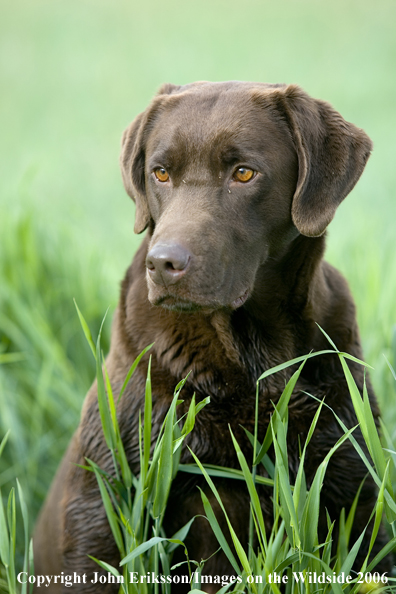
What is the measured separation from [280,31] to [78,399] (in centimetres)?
1292

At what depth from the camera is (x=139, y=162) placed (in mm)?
2658

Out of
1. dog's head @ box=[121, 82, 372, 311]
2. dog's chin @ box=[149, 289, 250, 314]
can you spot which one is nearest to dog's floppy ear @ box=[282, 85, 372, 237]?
dog's head @ box=[121, 82, 372, 311]

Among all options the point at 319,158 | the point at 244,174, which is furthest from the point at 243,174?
the point at 319,158

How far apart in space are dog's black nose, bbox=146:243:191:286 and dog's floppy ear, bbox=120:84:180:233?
48 cm

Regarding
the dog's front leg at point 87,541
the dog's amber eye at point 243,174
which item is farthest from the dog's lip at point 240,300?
the dog's front leg at point 87,541

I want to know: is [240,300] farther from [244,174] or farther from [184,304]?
[244,174]

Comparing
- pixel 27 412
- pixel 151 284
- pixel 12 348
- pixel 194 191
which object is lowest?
pixel 27 412

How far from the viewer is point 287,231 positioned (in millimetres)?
2457

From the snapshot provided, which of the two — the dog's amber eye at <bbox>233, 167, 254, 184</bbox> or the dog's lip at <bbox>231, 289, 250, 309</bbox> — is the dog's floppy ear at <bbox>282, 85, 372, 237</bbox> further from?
the dog's lip at <bbox>231, 289, 250, 309</bbox>

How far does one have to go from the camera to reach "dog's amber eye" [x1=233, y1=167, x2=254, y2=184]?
7.68 ft

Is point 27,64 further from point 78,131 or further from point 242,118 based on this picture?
point 242,118

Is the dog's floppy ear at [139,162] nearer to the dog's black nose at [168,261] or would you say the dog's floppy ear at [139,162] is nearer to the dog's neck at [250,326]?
the dog's neck at [250,326]

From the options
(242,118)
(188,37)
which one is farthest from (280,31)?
(242,118)

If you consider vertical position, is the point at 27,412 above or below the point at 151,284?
below
